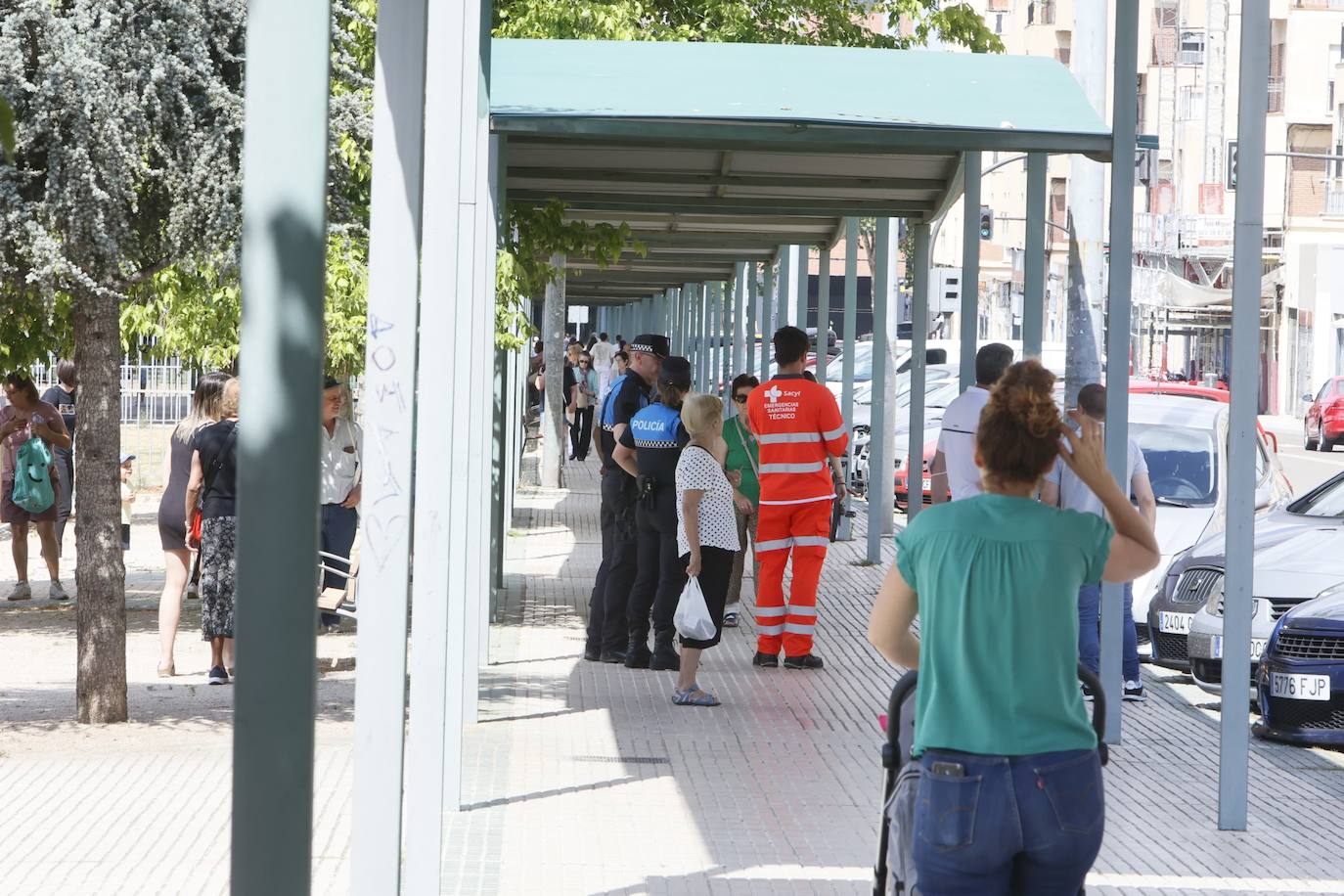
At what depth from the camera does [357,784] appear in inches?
206

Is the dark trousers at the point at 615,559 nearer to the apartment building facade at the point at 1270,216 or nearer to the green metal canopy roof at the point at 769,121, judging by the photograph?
the green metal canopy roof at the point at 769,121

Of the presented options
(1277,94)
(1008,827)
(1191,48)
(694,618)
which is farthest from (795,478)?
(1191,48)

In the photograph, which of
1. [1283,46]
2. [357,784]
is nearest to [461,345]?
[357,784]

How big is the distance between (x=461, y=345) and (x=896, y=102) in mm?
3151

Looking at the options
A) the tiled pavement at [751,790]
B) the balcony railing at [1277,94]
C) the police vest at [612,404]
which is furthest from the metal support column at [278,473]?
the balcony railing at [1277,94]

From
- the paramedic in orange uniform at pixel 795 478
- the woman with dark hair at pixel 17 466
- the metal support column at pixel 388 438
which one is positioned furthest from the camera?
the woman with dark hair at pixel 17 466

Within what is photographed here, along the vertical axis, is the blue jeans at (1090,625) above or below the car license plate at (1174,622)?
above

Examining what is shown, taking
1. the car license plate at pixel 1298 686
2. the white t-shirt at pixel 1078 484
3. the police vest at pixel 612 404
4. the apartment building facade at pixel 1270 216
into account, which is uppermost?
the apartment building facade at pixel 1270 216

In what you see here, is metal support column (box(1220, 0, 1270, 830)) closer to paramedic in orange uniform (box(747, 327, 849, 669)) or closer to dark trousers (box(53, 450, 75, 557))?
paramedic in orange uniform (box(747, 327, 849, 669))

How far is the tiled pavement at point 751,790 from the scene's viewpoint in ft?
22.7

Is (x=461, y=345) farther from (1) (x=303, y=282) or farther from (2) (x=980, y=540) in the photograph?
(1) (x=303, y=282)

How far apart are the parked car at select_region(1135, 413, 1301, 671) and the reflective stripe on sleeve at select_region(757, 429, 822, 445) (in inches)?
93.8

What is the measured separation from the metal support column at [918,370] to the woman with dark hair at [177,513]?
706 centimetres

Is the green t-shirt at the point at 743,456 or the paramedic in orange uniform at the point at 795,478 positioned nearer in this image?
the paramedic in orange uniform at the point at 795,478
